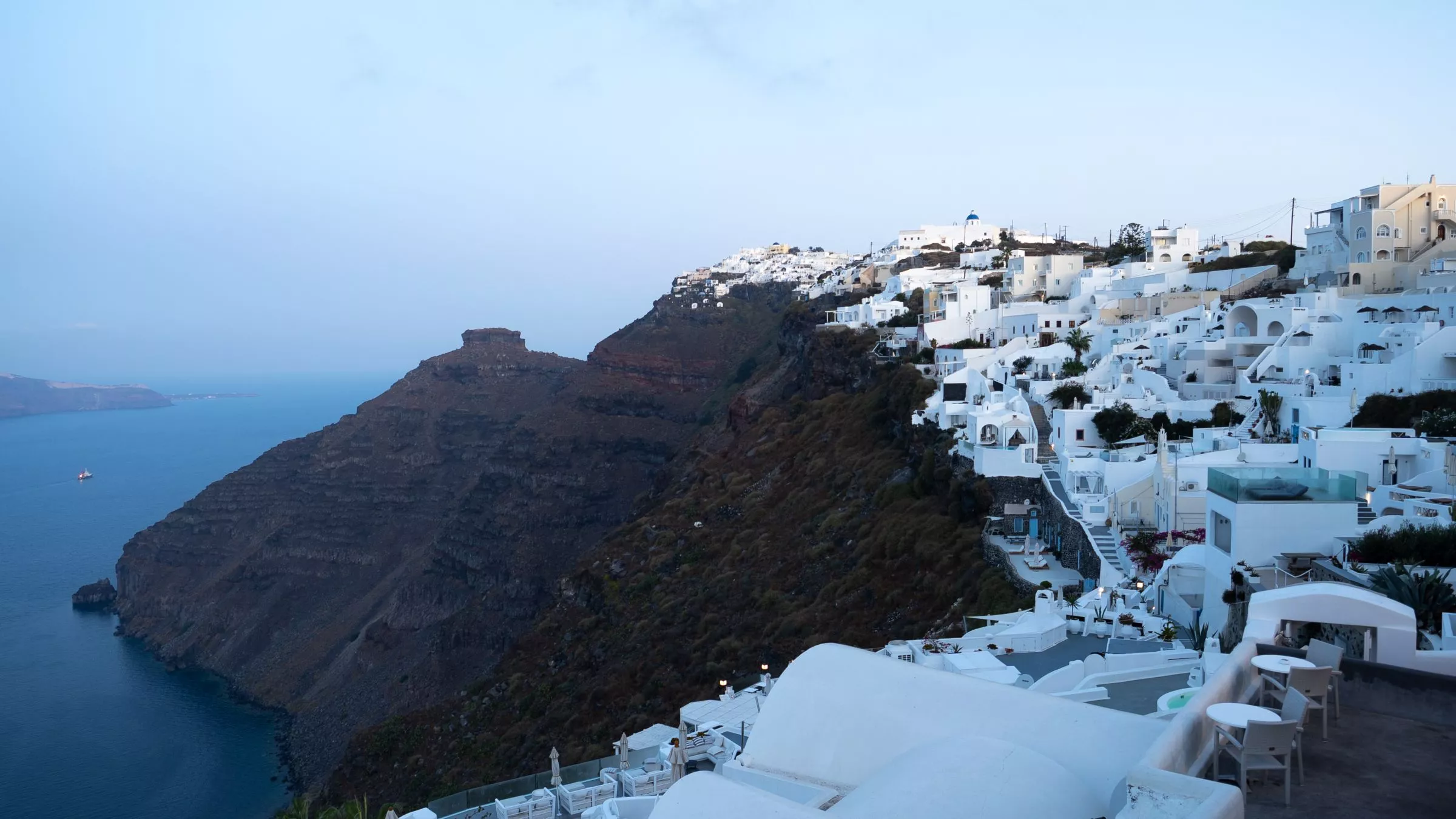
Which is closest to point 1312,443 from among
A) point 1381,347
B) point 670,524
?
point 1381,347

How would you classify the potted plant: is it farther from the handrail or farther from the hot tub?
the hot tub

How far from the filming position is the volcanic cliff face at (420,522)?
5012 centimetres

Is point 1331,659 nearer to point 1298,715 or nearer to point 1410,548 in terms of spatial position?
point 1298,715

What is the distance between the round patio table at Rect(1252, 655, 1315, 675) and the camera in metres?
5.29

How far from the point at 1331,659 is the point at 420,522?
232 ft

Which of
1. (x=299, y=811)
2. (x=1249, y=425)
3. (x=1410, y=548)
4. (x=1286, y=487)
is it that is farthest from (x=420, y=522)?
(x=1410, y=548)

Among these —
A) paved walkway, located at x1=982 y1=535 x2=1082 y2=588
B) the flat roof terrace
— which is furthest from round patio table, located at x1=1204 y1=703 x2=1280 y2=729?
paved walkway, located at x1=982 y1=535 x2=1082 y2=588

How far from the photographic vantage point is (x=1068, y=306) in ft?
134

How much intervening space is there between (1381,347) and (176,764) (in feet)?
148

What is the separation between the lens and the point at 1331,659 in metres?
5.38

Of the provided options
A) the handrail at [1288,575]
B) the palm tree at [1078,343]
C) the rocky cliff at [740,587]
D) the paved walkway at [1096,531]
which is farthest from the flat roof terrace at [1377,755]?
the palm tree at [1078,343]

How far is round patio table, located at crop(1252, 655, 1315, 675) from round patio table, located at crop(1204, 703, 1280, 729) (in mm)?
569

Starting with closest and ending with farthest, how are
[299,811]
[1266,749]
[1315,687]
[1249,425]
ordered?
1. [1266,749]
2. [1315,687]
3. [299,811]
4. [1249,425]

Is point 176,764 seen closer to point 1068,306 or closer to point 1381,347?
point 1068,306
